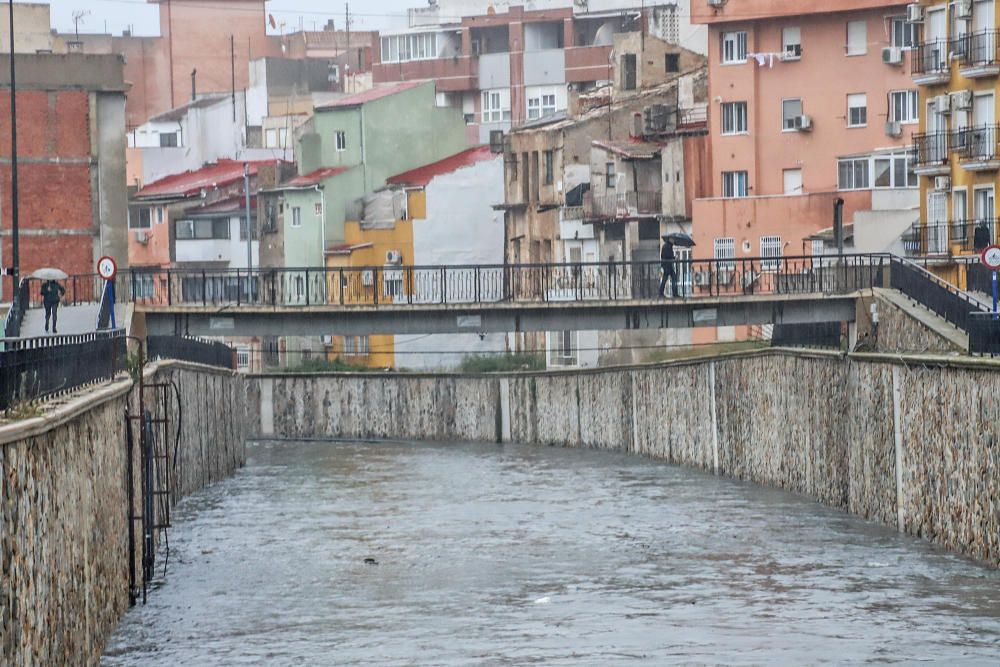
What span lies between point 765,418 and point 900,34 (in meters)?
35.1

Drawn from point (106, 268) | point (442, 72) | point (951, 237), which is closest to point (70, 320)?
point (106, 268)

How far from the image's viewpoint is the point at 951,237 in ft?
210

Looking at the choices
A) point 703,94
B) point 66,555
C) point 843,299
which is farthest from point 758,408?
point 703,94

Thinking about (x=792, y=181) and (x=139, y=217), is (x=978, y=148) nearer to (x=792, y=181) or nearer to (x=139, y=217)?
(x=792, y=181)

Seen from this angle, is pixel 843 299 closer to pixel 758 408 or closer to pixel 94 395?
pixel 758 408

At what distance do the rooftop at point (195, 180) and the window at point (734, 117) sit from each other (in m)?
29.6

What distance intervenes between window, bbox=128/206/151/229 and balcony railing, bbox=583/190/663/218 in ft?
101

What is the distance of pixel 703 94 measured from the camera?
3713 inches

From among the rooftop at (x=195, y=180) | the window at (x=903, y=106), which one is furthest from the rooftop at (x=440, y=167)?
the window at (x=903, y=106)

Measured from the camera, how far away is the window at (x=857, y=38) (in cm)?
8669

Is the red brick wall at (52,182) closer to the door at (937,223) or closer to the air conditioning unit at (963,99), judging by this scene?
the door at (937,223)

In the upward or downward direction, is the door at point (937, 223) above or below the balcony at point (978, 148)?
below

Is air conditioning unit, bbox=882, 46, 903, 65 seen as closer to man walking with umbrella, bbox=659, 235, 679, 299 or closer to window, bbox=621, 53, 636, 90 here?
window, bbox=621, 53, 636, 90

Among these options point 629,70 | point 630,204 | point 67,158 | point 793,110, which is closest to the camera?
point 67,158
